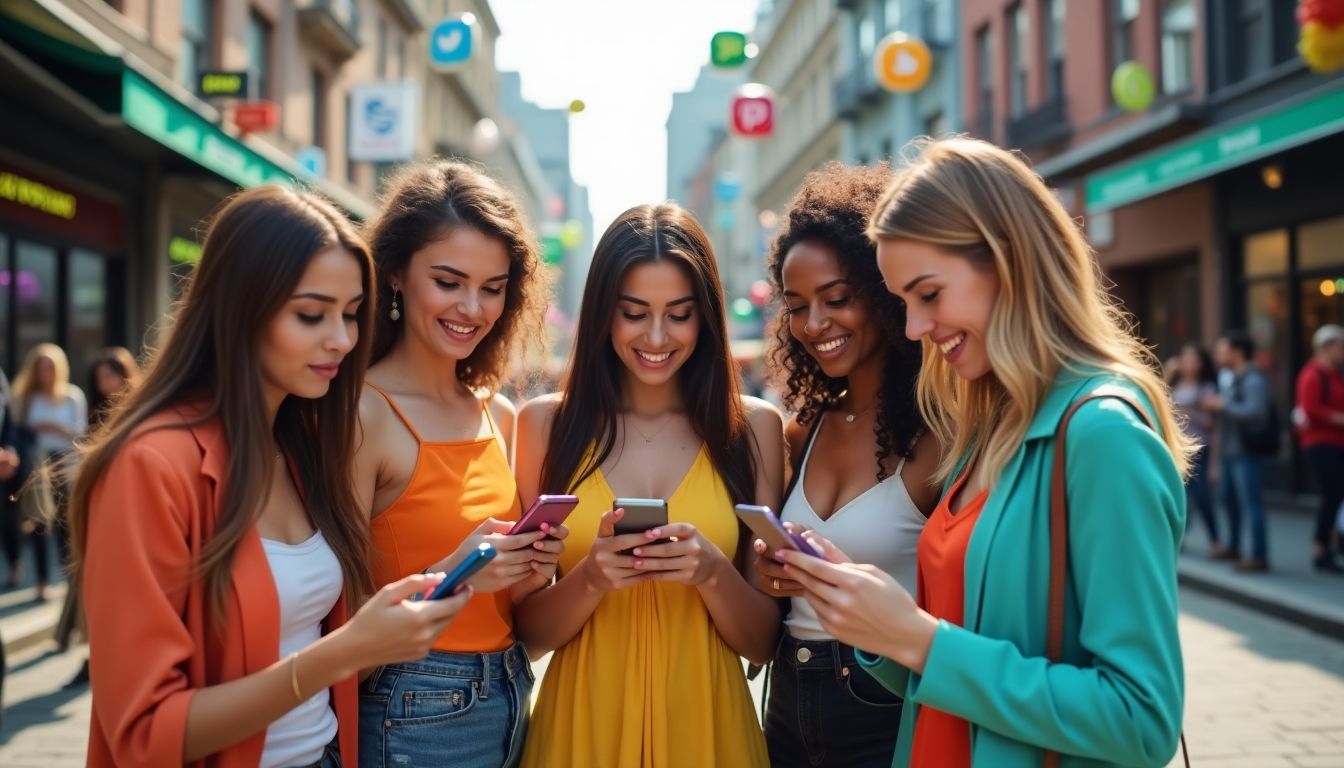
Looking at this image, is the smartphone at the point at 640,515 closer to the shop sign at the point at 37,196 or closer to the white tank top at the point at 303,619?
the white tank top at the point at 303,619

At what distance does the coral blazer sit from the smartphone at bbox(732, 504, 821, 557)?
0.95 m

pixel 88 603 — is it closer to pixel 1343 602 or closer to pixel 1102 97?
pixel 1343 602

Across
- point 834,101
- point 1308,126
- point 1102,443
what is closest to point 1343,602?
point 1308,126

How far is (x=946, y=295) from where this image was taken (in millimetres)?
2166

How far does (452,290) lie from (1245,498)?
9.04 meters

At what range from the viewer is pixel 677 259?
3.17 m

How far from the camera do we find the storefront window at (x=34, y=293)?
37.3ft

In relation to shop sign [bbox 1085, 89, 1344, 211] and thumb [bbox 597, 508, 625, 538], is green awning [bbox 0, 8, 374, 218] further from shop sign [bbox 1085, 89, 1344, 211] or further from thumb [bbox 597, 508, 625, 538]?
shop sign [bbox 1085, 89, 1344, 211]

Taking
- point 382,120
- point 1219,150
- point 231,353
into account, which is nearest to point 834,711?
point 231,353

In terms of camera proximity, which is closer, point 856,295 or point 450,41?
point 856,295

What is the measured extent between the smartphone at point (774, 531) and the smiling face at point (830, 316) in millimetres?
1127

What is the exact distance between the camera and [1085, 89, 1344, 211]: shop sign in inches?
376

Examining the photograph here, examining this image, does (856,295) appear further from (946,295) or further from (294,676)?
(294,676)

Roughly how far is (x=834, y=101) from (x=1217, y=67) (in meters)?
18.3
